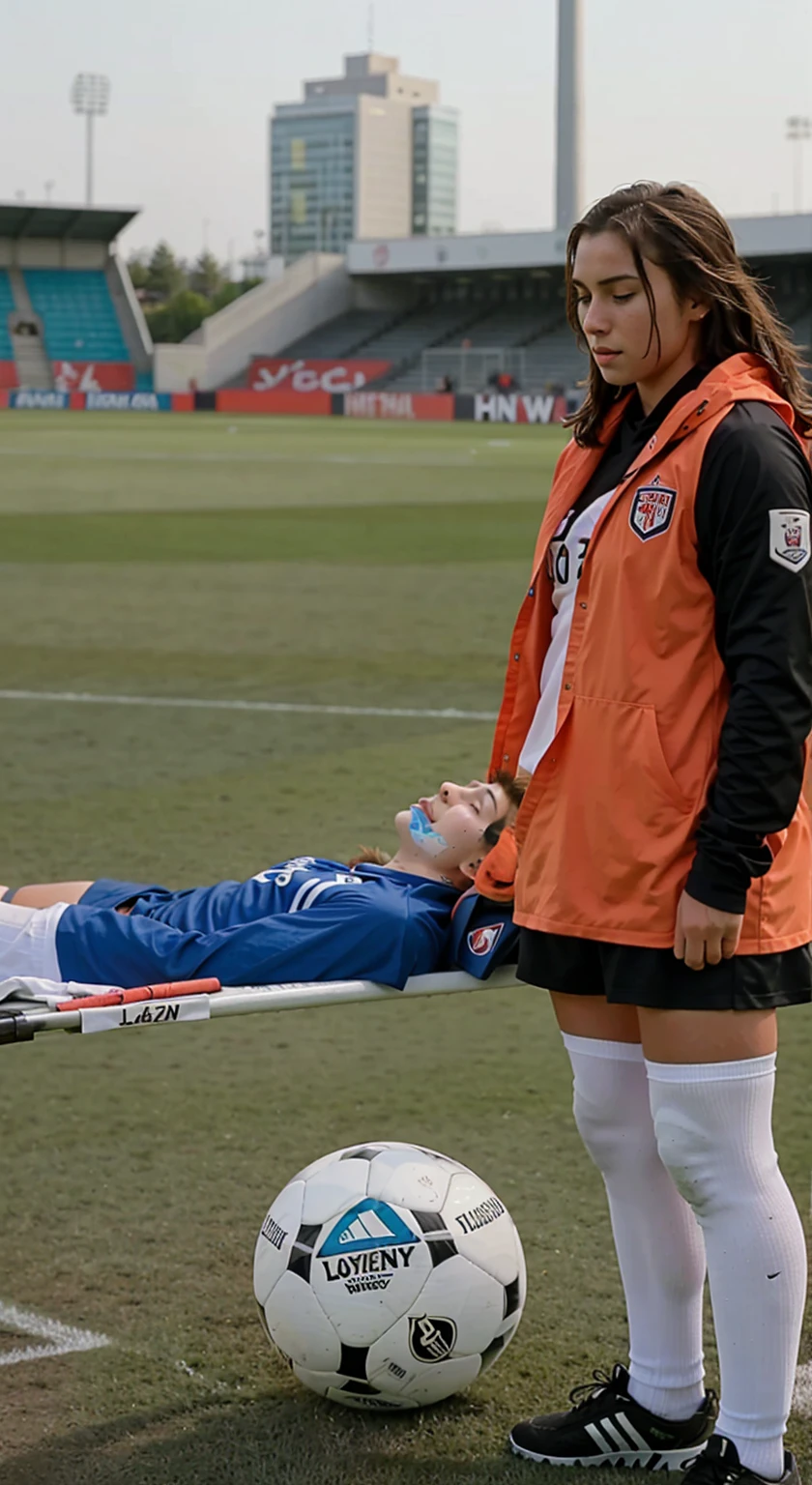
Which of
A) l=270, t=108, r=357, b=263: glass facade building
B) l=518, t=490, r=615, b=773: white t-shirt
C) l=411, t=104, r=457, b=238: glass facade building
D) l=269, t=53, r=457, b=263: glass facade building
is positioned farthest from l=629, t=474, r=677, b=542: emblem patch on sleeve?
l=411, t=104, r=457, b=238: glass facade building

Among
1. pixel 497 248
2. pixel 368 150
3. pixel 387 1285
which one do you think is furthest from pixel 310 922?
pixel 368 150

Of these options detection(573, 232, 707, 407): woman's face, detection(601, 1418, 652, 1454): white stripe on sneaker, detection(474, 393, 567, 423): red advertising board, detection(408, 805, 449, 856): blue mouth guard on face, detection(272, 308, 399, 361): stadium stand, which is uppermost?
detection(272, 308, 399, 361): stadium stand

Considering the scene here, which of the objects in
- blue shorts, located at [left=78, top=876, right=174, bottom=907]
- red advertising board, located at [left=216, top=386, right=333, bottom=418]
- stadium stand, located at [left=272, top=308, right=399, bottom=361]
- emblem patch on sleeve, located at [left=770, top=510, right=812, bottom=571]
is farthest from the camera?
stadium stand, located at [left=272, top=308, right=399, bottom=361]

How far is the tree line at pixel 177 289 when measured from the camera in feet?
287

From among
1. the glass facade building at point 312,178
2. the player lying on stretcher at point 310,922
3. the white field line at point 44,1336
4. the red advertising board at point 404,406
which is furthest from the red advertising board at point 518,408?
the glass facade building at point 312,178

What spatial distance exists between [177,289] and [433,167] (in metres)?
42.1

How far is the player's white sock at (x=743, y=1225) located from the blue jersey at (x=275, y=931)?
0.72 meters

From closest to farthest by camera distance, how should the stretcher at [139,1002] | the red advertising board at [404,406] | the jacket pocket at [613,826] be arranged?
1. the jacket pocket at [613,826]
2. the stretcher at [139,1002]
3. the red advertising board at [404,406]

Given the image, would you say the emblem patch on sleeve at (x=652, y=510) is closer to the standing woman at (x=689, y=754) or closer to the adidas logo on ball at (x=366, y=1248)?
the standing woman at (x=689, y=754)

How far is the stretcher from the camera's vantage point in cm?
268

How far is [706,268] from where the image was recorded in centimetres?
246

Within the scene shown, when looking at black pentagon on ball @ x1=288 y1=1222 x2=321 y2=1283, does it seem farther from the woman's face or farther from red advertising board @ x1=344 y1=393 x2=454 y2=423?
red advertising board @ x1=344 y1=393 x2=454 y2=423

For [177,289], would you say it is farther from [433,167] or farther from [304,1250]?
[304,1250]

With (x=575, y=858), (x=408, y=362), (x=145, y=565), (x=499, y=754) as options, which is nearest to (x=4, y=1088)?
(x=499, y=754)
